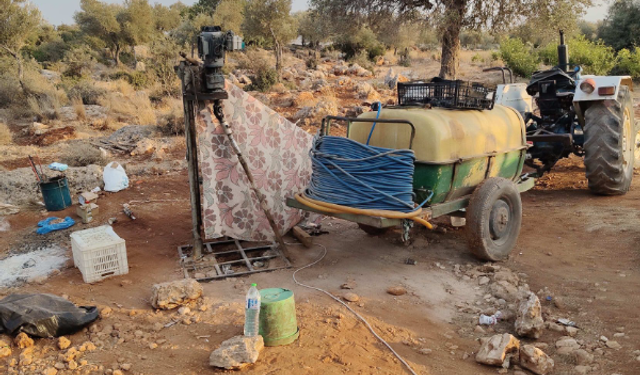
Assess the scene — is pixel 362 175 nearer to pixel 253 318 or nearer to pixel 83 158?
pixel 253 318

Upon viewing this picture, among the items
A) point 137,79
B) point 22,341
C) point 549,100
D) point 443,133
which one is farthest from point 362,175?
point 137,79

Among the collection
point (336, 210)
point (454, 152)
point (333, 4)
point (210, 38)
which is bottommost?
point (336, 210)

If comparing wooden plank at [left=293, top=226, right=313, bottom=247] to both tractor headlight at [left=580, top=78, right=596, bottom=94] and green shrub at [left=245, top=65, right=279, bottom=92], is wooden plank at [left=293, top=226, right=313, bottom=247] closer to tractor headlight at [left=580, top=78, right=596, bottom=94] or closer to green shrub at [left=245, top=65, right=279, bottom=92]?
tractor headlight at [left=580, top=78, right=596, bottom=94]

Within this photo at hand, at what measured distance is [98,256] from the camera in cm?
457

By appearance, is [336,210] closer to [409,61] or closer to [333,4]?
[333,4]

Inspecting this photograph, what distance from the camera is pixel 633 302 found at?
12.3 ft

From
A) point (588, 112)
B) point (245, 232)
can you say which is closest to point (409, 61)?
point (588, 112)

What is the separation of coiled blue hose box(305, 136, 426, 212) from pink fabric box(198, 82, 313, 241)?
101cm

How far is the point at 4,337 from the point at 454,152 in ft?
12.5

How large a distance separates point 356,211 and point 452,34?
1034 centimetres

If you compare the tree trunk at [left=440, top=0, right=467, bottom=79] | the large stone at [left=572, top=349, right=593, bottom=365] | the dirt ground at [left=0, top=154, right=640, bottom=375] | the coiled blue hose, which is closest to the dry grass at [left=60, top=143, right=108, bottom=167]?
the dirt ground at [left=0, top=154, right=640, bottom=375]

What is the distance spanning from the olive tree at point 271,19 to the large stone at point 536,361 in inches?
926

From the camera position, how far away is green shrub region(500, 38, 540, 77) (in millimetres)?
18156

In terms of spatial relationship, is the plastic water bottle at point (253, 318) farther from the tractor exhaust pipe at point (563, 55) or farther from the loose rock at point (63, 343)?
the tractor exhaust pipe at point (563, 55)
